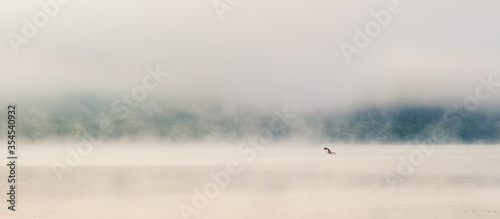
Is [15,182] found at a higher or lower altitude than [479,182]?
higher

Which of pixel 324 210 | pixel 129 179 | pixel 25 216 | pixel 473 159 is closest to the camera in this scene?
pixel 25 216

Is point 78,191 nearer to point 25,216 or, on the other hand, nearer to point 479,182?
point 25,216

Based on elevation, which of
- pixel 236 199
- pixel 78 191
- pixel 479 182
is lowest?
pixel 479 182

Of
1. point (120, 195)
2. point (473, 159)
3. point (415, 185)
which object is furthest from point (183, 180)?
point (473, 159)

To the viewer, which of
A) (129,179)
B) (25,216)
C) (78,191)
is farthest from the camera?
(129,179)

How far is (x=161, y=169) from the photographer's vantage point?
28.5 metres

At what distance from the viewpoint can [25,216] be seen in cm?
1952

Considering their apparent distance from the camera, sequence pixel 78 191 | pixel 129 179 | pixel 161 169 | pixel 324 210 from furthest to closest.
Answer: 1. pixel 161 169
2. pixel 129 179
3. pixel 78 191
4. pixel 324 210

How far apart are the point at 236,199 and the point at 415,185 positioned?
773 centimetres

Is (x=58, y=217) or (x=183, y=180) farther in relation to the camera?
(x=183, y=180)

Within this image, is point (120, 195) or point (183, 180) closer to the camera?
point (120, 195)

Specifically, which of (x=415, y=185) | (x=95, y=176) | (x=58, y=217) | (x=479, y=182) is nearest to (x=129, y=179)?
(x=95, y=176)

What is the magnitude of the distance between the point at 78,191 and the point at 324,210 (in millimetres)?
8651

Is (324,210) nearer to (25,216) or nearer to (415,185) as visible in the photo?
(415,185)
